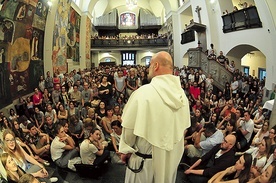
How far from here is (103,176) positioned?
4352 mm

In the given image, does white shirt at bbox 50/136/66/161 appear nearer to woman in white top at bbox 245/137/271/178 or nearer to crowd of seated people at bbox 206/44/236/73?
woman in white top at bbox 245/137/271/178

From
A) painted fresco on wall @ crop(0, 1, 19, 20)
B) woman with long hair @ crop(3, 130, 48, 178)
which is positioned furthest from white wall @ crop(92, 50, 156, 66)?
woman with long hair @ crop(3, 130, 48, 178)

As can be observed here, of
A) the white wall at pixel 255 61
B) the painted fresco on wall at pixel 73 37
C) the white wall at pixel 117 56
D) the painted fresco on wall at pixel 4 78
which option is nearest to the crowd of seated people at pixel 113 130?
the painted fresco on wall at pixel 4 78

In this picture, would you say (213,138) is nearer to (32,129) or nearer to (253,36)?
(32,129)

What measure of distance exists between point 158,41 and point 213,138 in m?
21.6

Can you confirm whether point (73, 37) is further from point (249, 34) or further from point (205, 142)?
point (205, 142)

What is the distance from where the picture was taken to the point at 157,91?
204 centimetres

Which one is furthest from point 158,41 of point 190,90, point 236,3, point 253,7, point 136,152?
point 136,152

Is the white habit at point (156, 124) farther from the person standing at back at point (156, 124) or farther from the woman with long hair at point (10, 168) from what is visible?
the woman with long hair at point (10, 168)

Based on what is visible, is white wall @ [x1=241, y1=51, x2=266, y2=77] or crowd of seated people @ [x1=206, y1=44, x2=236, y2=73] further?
white wall @ [x1=241, y1=51, x2=266, y2=77]

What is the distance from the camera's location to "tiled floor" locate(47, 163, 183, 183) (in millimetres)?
4184

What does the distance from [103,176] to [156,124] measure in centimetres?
279

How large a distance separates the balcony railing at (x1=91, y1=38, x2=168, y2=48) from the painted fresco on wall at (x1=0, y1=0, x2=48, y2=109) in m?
14.6

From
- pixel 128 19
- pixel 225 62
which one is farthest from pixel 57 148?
pixel 128 19
